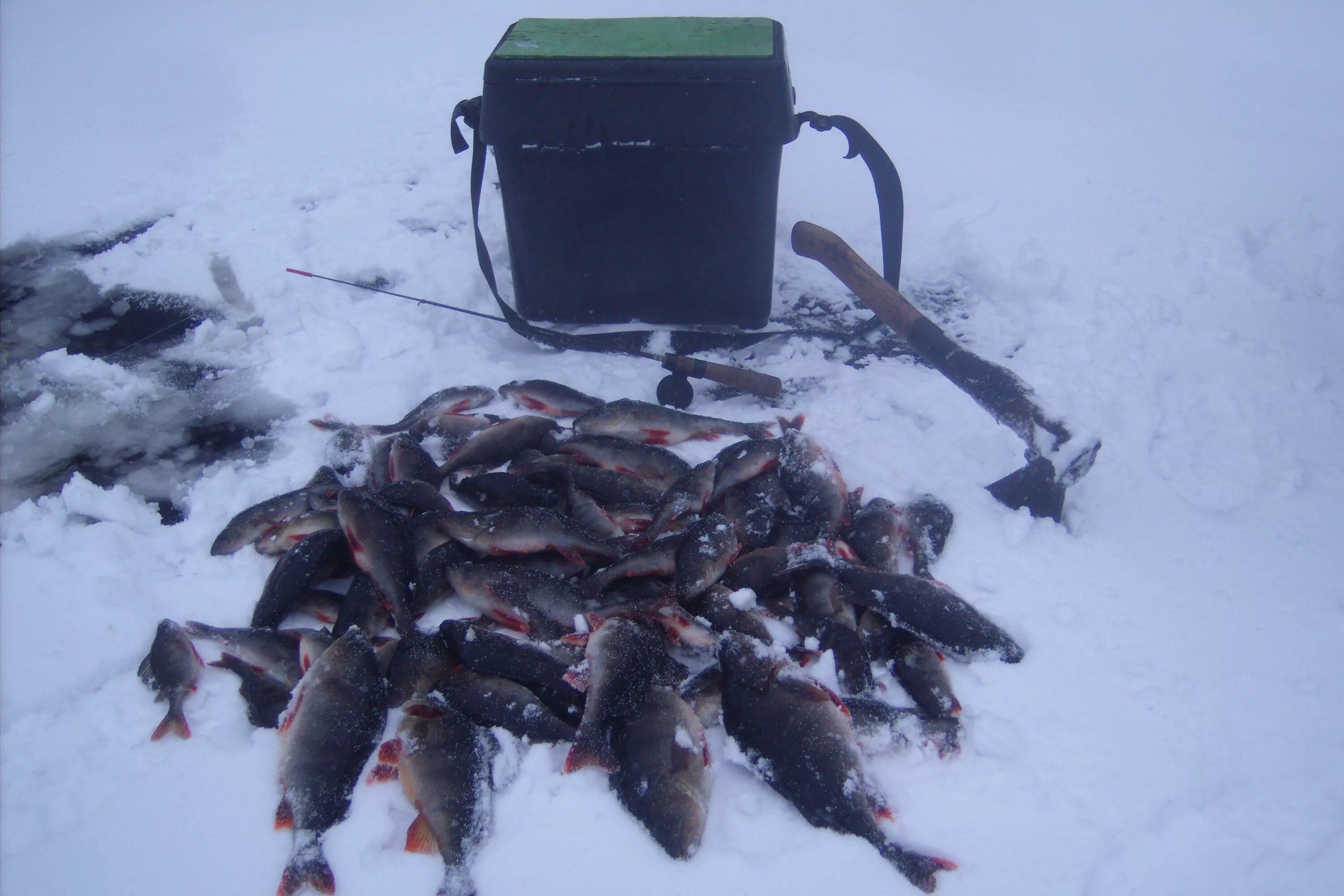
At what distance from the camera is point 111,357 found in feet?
13.1

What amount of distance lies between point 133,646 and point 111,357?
2249 millimetres

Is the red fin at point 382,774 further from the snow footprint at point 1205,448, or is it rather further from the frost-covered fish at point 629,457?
the snow footprint at point 1205,448

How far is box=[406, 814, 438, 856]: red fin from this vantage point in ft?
6.48

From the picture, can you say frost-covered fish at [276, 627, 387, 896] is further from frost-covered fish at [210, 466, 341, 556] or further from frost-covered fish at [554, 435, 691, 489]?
frost-covered fish at [554, 435, 691, 489]

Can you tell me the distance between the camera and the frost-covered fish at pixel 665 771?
1934 mm

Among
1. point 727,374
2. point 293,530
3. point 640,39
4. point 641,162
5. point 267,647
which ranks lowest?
point 267,647

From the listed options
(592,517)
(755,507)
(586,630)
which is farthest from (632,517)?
(586,630)

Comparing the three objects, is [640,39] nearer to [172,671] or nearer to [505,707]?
[505,707]

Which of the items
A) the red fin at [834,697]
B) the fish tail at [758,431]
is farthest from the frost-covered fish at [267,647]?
the fish tail at [758,431]

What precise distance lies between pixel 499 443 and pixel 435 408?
476mm

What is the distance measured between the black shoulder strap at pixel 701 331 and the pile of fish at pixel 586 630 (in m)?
0.82

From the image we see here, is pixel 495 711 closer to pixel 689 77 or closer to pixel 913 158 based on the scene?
pixel 689 77

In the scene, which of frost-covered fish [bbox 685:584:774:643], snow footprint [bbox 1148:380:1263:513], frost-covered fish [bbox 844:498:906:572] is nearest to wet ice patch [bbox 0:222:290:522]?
frost-covered fish [bbox 685:584:774:643]

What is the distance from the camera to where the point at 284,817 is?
79.4 inches
